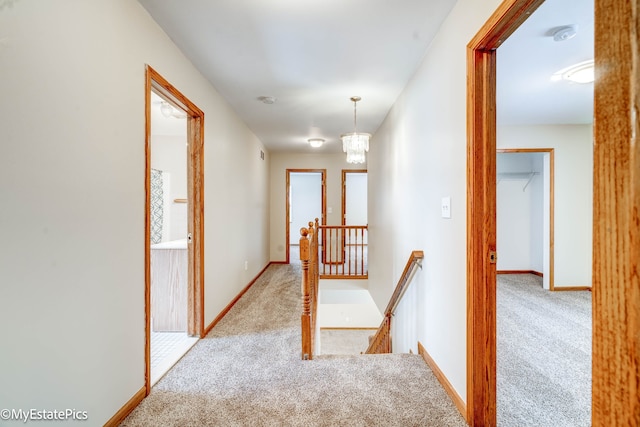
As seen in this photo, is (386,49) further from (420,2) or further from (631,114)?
(631,114)

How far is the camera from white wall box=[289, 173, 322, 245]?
10195 mm

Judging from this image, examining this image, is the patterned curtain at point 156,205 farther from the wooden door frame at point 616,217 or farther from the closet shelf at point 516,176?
the closet shelf at point 516,176

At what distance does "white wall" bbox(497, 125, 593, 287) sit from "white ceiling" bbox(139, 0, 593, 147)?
0.69 metres

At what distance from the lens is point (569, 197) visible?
4438 millimetres

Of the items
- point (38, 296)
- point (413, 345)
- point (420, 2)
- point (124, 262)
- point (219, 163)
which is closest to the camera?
point (38, 296)

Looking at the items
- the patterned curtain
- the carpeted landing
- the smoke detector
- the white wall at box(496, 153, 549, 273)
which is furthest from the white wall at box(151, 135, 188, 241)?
the white wall at box(496, 153, 549, 273)

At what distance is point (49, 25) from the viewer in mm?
1177

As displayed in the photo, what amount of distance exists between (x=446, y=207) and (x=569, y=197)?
A: 12.8 feet

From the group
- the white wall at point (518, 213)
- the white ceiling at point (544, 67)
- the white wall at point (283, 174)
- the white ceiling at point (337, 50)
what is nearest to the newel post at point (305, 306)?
the white ceiling at point (337, 50)

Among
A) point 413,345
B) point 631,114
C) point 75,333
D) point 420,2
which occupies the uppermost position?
point 420,2

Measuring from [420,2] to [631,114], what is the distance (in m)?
1.74

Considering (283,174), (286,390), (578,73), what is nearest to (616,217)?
(286,390)

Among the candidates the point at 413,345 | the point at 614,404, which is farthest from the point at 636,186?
the point at 413,345

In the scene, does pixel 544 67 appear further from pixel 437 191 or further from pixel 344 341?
pixel 344 341
